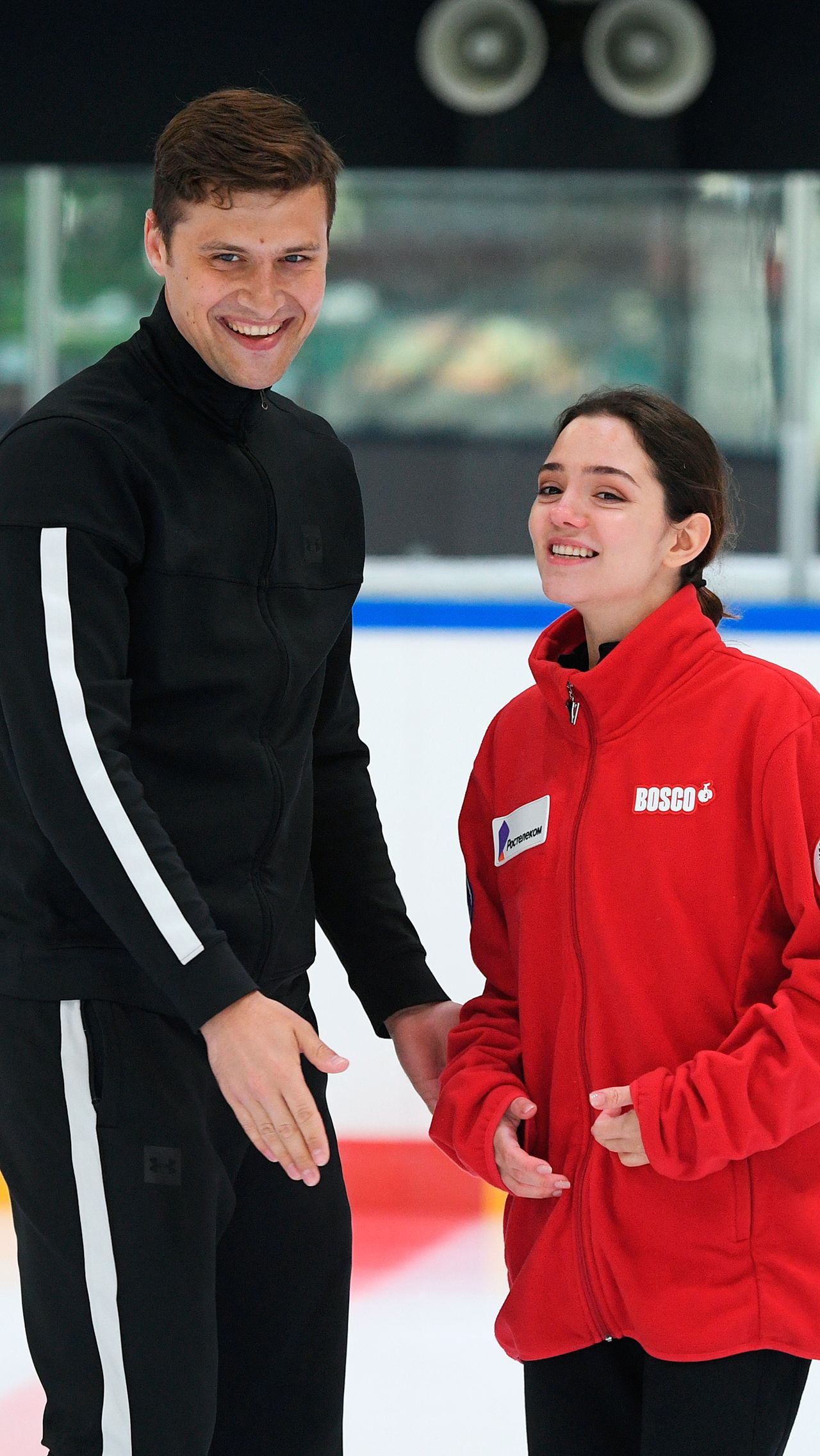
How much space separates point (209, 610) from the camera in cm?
146

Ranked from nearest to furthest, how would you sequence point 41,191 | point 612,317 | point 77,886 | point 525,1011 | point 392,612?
point 77,886 → point 525,1011 → point 392,612 → point 41,191 → point 612,317

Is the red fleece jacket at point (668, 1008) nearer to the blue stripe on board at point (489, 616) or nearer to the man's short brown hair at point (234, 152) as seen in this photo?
the man's short brown hair at point (234, 152)

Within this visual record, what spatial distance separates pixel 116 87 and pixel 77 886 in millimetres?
3471

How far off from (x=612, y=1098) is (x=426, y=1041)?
335 millimetres

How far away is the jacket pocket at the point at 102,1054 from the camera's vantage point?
1.42m

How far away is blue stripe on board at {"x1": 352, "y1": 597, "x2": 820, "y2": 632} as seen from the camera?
11.8 ft

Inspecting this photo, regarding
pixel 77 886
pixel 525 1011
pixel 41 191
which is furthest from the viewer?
pixel 41 191

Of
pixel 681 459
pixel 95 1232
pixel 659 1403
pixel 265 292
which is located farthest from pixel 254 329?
pixel 659 1403

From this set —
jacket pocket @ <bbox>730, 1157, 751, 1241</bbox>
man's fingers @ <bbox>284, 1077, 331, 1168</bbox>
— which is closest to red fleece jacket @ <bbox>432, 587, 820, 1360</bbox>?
jacket pocket @ <bbox>730, 1157, 751, 1241</bbox>

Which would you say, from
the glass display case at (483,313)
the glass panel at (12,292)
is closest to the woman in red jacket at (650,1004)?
the glass display case at (483,313)

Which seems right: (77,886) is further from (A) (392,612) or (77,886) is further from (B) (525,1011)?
(A) (392,612)

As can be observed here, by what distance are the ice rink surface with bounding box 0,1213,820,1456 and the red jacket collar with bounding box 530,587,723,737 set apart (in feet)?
4.59

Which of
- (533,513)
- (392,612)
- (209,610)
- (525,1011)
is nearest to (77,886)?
(209,610)

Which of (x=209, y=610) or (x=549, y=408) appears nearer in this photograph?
(x=209, y=610)
